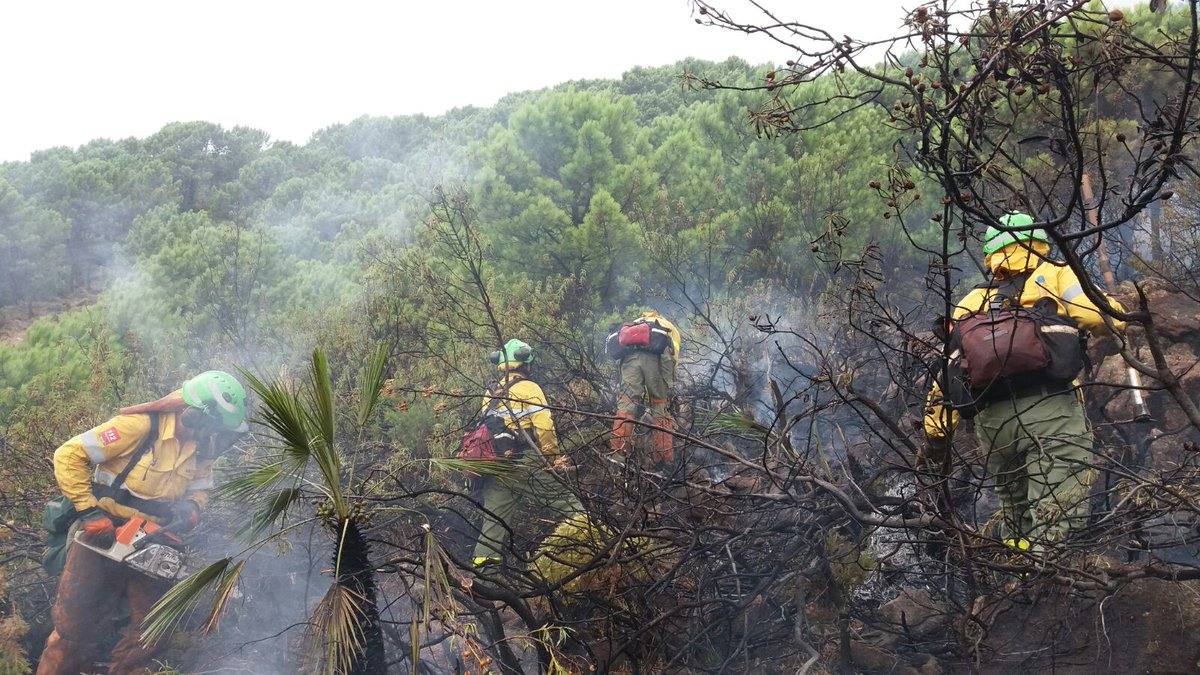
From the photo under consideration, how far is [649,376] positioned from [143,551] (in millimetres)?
3835

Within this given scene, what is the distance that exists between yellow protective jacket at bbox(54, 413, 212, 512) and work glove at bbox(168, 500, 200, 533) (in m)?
0.05

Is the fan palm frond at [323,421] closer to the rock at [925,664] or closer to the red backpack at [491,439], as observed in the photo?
the red backpack at [491,439]

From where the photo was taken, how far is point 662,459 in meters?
5.95

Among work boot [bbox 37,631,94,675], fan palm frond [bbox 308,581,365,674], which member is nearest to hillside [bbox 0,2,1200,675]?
fan palm frond [bbox 308,581,365,674]

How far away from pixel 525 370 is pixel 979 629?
12.3ft

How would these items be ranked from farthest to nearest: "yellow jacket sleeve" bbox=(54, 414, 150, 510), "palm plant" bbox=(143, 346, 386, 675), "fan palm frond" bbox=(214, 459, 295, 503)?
"yellow jacket sleeve" bbox=(54, 414, 150, 510) < "fan palm frond" bbox=(214, 459, 295, 503) < "palm plant" bbox=(143, 346, 386, 675)

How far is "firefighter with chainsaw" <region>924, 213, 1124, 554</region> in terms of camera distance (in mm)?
3719

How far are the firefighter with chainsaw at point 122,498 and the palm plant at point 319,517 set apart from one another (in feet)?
9.54

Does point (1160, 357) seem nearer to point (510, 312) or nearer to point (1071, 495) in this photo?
point (1071, 495)

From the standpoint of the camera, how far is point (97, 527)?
19.2 ft

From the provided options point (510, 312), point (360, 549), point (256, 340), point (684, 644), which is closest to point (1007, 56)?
point (360, 549)

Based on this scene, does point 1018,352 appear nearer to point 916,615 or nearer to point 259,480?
point 916,615

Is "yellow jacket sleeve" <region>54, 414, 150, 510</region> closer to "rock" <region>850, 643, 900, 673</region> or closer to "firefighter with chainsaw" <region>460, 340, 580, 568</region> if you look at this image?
"firefighter with chainsaw" <region>460, 340, 580, 568</region>

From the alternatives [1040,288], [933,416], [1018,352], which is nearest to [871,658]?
[933,416]
